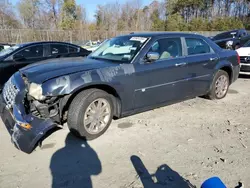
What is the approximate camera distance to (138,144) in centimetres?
348

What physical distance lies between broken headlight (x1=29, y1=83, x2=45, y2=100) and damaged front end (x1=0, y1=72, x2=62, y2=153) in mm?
71

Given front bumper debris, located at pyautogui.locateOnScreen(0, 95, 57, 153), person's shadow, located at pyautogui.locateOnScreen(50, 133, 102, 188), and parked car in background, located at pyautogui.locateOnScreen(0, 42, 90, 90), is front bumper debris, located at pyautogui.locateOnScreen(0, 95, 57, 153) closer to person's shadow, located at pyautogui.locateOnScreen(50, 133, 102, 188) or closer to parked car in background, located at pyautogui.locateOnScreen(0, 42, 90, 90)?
person's shadow, located at pyautogui.locateOnScreen(50, 133, 102, 188)

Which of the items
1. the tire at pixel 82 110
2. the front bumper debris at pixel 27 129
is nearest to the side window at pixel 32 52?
the front bumper debris at pixel 27 129

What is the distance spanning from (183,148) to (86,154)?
1394 mm

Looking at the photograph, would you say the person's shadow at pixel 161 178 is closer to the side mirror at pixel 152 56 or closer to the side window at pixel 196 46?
the side mirror at pixel 152 56

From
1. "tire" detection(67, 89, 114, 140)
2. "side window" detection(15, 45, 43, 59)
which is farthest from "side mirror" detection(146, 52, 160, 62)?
"side window" detection(15, 45, 43, 59)

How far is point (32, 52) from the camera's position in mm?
6570

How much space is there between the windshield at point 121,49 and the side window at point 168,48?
26 cm

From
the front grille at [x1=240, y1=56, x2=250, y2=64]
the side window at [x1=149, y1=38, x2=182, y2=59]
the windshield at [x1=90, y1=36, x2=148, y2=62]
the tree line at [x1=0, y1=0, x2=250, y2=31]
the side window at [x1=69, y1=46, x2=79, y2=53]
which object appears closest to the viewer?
the windshield at [x1=90, y1=36, x2=148, y2=62]

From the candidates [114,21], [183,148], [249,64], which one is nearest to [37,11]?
[114,21]

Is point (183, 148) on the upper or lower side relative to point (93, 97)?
lower

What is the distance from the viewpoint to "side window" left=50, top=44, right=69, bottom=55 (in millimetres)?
6902

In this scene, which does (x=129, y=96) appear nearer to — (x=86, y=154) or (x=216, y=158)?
(x=86, y=154)

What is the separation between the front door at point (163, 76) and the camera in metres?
3.95
